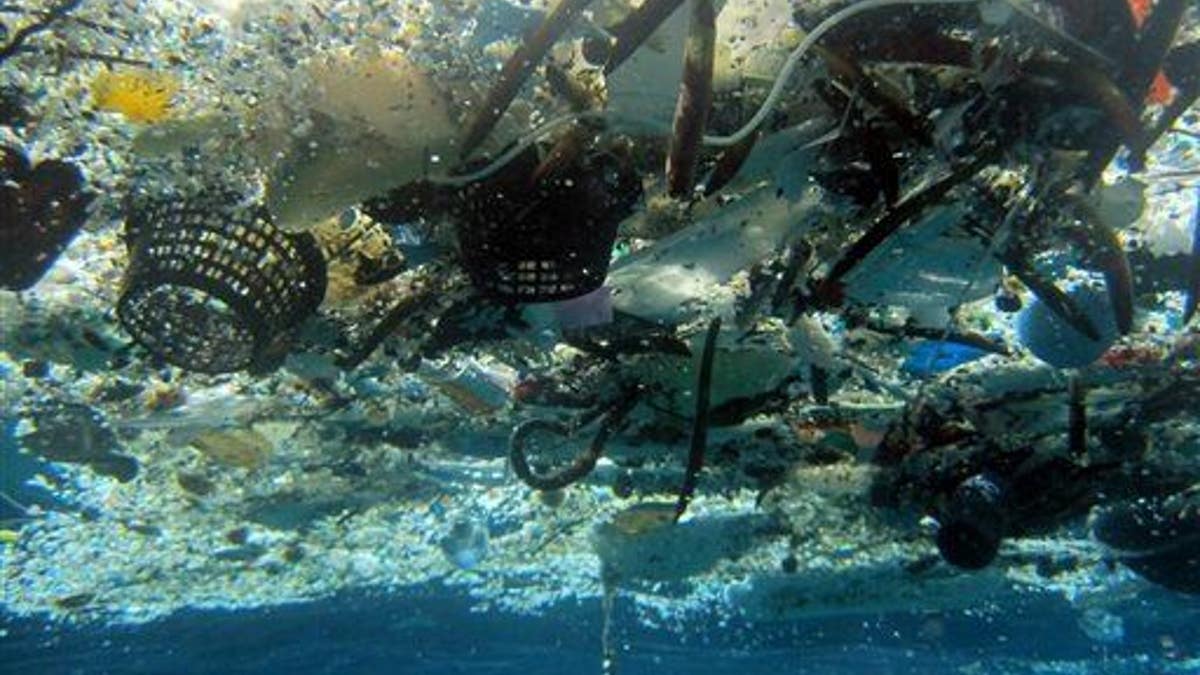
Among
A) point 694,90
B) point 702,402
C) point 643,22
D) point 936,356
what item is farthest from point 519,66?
point 936,356

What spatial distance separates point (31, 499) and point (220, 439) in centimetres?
693

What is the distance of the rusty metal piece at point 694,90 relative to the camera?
8.63 ft

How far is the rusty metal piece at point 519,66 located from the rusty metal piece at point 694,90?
384mm

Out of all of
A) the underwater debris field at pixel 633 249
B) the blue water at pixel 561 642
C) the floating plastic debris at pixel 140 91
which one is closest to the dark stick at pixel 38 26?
the underwater debris field at pixel 633 249

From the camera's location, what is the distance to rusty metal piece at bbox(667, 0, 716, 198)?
8.63 ft

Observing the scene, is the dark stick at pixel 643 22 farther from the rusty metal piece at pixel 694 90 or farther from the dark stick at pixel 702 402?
the dark stick at pixel 702 402

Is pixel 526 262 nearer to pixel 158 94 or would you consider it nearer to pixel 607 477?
pixel 158 94

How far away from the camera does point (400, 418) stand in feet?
29.7

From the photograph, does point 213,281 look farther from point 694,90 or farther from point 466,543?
point 466,543

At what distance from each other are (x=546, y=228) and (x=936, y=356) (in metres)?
4.12

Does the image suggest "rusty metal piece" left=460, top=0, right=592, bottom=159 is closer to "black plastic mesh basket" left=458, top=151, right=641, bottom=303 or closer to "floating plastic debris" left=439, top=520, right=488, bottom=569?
"black plastic mesh basket" left=458, top=151, right=641, bottom=303

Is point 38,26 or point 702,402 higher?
point 38,26

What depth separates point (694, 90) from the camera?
8.77 feet

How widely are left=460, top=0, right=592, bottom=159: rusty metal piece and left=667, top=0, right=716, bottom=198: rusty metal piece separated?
1.26 feet
